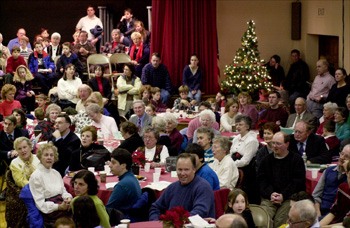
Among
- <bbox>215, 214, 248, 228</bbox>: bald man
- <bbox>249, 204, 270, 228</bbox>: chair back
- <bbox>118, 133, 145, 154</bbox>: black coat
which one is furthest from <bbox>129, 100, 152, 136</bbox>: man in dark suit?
<bbox>215, 214, 248, 228</bbox>: bald man

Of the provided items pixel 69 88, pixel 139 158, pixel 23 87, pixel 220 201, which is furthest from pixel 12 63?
pixel 220 201

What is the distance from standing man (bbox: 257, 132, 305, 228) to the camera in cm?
676

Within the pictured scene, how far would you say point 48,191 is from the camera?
6398 mm

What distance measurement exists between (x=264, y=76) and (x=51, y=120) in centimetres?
559

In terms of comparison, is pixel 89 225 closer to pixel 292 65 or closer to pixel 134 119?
pixel 134 119

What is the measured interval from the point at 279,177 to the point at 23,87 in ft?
23.7

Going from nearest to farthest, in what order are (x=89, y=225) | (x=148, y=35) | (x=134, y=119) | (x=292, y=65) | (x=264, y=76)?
(x=89, y=225) < (x=134, y=119) < (x=264, y=76) < (x=292, y=65) < (x=148, y=35)

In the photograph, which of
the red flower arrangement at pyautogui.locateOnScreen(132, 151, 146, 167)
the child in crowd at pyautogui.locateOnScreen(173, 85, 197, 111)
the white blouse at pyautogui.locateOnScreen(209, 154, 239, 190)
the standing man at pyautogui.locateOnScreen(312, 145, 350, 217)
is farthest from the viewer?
the child in crowd at pyautogui.locateOnScreen(173, 85, 197, 111)

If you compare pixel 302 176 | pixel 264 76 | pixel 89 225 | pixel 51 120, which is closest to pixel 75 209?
pixel 89 225

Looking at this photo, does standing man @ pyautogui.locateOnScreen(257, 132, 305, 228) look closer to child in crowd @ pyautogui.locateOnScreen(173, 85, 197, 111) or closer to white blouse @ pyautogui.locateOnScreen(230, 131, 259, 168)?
white blouse @ pyautogui.locateOnScreen(230, 131, 259, 168)

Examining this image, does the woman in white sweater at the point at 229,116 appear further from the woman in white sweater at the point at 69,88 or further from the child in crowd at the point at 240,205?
the child in crowd at the point at 240,205

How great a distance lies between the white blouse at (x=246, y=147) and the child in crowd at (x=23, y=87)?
19.0 ft

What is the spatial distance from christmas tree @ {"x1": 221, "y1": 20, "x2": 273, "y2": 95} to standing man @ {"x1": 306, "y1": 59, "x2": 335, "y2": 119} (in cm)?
140

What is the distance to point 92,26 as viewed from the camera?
54.7 feet
